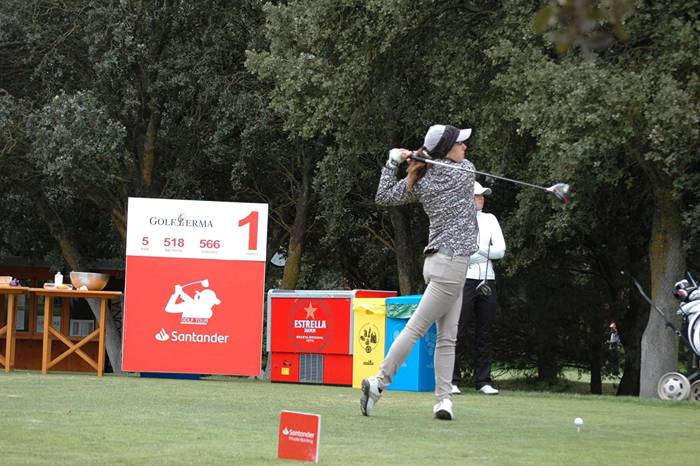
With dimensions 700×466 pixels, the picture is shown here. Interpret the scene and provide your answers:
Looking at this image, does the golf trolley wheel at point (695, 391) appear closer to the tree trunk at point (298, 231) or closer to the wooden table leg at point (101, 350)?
the wooden table leg at point (101, 350)

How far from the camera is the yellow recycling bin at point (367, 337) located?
1262 cm

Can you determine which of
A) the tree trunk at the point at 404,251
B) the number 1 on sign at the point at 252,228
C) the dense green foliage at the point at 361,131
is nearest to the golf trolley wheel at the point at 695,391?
the dense green foliage at the point at 361,131

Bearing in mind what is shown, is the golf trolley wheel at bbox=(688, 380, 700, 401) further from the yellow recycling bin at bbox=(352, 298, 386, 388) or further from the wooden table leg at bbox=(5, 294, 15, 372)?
the wooden table leg at bbox=(5, 294, 15, 372)

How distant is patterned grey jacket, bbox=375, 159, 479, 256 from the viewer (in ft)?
26.0

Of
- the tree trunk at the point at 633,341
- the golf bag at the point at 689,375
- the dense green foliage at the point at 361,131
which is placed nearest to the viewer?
the golf bag at the point at 689,375

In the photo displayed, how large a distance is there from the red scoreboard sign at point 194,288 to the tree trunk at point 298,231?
442 inches

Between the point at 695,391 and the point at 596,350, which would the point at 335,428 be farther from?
the point at 596,350

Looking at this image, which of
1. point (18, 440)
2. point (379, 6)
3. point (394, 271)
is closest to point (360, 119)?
point (379, 6)

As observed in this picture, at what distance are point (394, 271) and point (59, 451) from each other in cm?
2099

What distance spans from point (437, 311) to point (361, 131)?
11337 mm

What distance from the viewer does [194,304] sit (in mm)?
13055

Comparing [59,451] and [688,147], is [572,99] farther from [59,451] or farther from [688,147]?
[59,451]

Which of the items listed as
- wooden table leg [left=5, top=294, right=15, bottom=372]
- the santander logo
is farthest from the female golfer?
wooden table leg [left=5, top=294, right=15, bottom=372]

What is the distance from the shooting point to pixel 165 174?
25797mm
